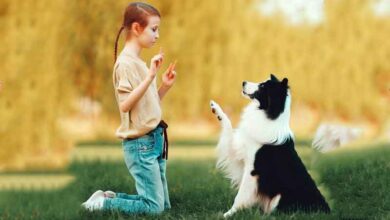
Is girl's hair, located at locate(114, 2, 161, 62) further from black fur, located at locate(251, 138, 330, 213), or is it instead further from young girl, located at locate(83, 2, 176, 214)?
black fur, located at locate(251, 138, 330, 213)

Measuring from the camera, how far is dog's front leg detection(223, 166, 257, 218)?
3.90 metres

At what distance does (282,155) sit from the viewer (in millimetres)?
3871

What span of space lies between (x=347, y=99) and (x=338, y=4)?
145 centimetres

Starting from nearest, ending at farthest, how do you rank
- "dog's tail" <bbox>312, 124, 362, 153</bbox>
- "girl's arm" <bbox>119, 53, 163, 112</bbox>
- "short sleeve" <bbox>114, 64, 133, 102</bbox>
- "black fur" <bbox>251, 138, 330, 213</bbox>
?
"girl's arm" <bbox>119, 53, 163, 112</bbox>
"black fur" <bbox>251, 138, 330, 213</bbox>
"short sleeve" <bbox>114, 64, 133, 102</bbox>
"dog's tail" <bbox>312, 124, 362, 153</bbox>

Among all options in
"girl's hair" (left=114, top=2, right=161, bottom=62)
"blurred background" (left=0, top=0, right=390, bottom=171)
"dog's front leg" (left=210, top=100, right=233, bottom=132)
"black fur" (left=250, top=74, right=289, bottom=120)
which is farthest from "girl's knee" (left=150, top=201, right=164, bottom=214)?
"blurred background" (left=0, top=0, right=390, bottom=171)

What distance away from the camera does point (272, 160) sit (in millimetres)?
3869

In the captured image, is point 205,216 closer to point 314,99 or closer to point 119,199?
point 119,199

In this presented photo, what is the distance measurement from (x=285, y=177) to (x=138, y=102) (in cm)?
105

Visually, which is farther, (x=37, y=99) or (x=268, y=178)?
(x=37, y=99)

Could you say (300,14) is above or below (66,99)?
above

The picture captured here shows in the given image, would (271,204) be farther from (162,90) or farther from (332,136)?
(162,90)

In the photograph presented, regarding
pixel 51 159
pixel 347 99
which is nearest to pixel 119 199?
pixel 51 159

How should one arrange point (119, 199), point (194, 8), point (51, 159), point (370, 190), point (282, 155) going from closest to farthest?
1. point (282, 155)
2. point (119, 199)
3. point (370, 190)
4. point (51, 159)
5. point (194, 8)

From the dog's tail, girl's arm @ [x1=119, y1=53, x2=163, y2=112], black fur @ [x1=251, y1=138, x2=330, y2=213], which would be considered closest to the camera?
girl's arm @ [x1=119, y1=53, x2=163, y2=112]
